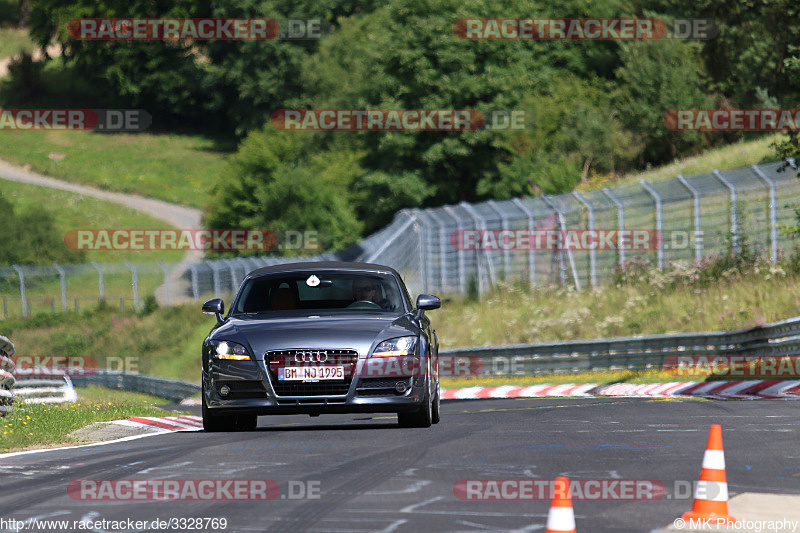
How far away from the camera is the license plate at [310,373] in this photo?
12578 millimetres

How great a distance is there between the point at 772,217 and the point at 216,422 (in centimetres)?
1710

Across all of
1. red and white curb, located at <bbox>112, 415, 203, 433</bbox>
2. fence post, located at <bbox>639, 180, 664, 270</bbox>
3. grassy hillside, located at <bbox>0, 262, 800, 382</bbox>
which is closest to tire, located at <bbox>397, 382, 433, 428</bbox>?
red and white curb, located at <bbox>112, 415, 203, 433</bbox>

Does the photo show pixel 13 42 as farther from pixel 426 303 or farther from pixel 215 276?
pixel 426 303

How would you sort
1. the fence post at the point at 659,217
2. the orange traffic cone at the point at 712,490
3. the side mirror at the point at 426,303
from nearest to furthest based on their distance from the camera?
the orange traffic cone at the point at 712,490, the side mirror at the point at 426,303, the fence post at the point at 659,217

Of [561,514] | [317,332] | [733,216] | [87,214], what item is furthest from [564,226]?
[87,214]

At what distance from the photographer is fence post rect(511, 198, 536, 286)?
33.8 metres

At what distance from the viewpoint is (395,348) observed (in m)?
12.7

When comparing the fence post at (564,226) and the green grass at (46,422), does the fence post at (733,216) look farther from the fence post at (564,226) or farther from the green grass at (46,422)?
the green grass at (46,422)

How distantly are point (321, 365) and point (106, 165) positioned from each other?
85.3 metres

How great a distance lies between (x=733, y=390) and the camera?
19703 millimetres

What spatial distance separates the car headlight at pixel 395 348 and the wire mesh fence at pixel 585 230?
1117 cm

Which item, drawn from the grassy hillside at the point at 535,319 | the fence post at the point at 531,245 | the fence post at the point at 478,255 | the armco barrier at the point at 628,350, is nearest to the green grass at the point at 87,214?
the grassy hillside at the point at 535,319

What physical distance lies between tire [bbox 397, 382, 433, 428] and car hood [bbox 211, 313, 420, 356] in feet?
2.56

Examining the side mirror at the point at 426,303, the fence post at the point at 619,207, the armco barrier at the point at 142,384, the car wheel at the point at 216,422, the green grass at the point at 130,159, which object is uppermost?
the green grass at the point at 130,159
